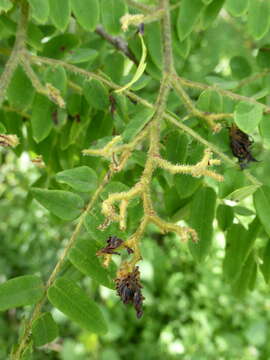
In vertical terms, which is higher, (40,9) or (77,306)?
(40,9)

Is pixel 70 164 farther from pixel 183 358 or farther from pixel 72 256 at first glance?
pixel 183 358

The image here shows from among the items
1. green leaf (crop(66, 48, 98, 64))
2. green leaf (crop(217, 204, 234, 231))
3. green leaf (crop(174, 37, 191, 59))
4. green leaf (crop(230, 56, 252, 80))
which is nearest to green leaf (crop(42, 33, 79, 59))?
green leaf (crop(66, 48, 98, 64))

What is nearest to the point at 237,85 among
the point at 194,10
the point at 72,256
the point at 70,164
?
the point at 194,10

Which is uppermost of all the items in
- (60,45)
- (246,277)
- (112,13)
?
(112,13)

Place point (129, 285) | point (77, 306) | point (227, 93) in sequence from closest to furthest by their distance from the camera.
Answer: point (129, 285), point (77, 306), point (227, 93)

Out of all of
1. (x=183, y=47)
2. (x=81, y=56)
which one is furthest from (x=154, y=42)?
(x=81, y=56)

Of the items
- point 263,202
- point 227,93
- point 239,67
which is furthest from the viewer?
point 239,67

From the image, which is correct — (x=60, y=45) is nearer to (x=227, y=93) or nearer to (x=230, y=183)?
(x=227, y=93)
